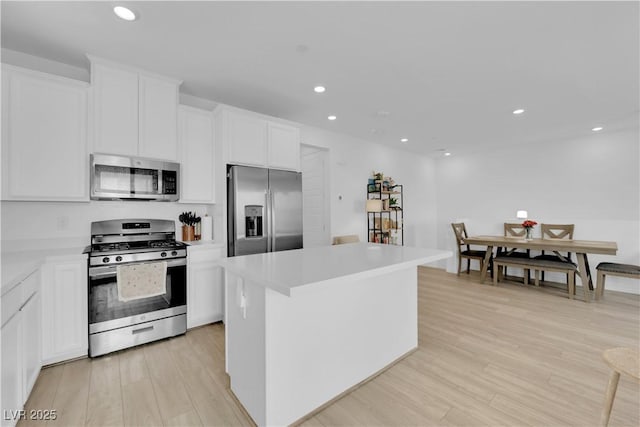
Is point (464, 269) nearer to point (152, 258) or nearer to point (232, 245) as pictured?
point (232, 245)

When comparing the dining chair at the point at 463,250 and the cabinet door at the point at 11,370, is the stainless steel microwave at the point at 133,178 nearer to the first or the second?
the cabinet door at the point at 11,370

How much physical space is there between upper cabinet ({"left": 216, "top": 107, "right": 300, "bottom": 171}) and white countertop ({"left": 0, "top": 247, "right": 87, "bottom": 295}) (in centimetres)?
167

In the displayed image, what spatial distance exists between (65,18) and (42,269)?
187 centimetres

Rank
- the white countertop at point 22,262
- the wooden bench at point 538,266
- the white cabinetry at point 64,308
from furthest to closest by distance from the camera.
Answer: the wooden bench at point 538,266, the white cabinetry at point 64,308, the white countertop at point 22,262

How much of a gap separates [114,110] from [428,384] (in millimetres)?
3542

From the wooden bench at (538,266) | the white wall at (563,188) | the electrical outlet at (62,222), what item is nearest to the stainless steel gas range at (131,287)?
the electrical outlet at (62,222)

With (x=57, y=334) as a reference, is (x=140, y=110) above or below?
above

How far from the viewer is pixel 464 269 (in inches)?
227

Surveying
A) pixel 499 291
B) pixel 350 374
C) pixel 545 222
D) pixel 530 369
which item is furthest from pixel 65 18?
pixel 545 222

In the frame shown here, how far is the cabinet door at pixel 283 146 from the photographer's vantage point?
11.3 feet

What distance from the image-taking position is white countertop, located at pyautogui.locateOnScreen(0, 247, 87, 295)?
1427 millimetres

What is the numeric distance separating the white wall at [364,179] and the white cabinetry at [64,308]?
3.26 m

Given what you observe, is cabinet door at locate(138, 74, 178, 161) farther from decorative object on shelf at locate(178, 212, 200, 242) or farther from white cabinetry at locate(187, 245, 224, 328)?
white cabinetry at locate(187, 245, 224, 328)

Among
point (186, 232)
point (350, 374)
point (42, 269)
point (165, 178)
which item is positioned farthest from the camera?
point (186, 232)
